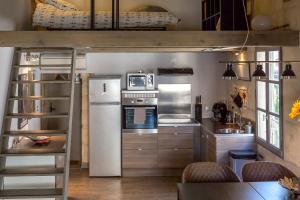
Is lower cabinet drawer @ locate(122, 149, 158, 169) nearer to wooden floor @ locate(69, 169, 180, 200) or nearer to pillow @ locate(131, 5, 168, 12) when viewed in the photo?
wooden floor @ locate(69, 169, 180, 200)

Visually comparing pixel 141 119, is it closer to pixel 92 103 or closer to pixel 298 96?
pixel 92 103

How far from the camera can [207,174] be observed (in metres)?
4.00

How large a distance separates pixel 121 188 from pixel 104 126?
1229 mm

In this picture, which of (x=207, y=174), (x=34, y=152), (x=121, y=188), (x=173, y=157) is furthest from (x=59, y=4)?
(x=207, y=174)

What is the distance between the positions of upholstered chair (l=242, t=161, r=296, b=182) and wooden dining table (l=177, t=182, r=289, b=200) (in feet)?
1.07

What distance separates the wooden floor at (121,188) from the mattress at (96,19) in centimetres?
259

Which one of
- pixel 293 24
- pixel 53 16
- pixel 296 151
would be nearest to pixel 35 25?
pixel 53 16

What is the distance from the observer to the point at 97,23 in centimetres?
524

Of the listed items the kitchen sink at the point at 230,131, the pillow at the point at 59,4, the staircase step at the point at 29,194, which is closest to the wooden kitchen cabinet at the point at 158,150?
the kitchen sink at the point at 230,131

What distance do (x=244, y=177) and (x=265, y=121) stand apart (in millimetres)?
1561

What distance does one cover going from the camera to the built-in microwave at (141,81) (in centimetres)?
731

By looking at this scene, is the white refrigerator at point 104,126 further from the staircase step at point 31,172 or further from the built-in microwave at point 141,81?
the staircase step at point 31,172

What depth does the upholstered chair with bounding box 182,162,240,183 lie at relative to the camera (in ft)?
13.0

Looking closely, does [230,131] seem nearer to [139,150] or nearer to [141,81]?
[139,150]
